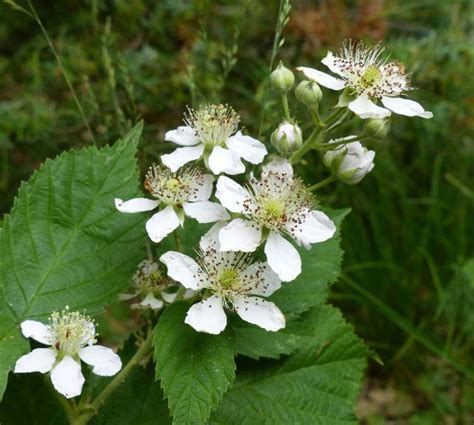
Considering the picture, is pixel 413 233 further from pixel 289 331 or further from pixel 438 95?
pixel 289 331

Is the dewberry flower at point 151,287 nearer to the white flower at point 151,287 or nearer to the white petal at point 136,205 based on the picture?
the white flower at point 151,287

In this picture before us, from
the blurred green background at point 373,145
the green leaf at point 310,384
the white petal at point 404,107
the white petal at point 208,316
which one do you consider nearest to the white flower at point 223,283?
the white petal at point 208,316

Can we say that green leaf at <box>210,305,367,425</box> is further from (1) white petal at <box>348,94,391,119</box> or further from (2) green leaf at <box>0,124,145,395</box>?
(1) white petal at <box>348,94,391,119</box>

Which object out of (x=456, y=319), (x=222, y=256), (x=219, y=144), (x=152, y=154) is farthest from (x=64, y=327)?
(x=456, y=319)

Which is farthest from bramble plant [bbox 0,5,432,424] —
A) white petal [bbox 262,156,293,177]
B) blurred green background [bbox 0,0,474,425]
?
blurred green background [bbox 0,0,474,425]

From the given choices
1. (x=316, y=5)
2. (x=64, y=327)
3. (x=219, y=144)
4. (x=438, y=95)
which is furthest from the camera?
(x=316, y=5)
